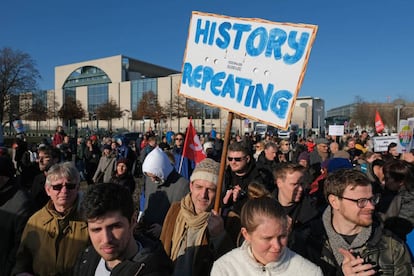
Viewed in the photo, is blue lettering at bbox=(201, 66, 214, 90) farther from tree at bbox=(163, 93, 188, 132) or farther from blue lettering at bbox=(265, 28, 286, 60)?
tree at bbox=(163, 93, 188, 132)

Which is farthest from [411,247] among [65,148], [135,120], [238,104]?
[135,120]

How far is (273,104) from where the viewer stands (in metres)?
2.85

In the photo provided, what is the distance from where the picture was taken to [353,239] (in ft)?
7.28

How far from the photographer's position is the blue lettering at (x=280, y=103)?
2.79 m

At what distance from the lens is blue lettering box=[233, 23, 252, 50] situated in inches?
115

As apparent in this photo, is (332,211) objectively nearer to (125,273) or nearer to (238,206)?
(238,206)

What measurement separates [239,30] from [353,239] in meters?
1.97

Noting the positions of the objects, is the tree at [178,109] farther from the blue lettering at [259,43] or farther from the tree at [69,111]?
Answer: the blue lettering at [259,43]

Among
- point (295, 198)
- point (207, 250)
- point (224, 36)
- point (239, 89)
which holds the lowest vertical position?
point (207, 250)

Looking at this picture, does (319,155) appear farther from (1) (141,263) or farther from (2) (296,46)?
(1) (141,263)

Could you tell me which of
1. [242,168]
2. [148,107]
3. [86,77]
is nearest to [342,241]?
[242,168]

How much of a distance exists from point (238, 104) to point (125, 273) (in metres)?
1.78

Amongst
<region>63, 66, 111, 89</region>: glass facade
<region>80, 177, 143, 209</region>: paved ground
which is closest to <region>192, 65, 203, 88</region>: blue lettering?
<region>80, 177, 143, 209</region>: paved ground

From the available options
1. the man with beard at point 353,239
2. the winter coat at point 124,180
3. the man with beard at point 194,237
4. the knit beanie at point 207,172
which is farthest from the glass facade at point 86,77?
the man with beard at point 353,239
